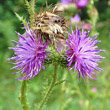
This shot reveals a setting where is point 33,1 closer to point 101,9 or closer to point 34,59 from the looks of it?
point 34,59

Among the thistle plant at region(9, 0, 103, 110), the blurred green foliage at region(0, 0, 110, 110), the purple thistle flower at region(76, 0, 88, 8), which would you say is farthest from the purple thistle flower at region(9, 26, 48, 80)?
the purple thistle flower at region(76, 0, 88, 8)

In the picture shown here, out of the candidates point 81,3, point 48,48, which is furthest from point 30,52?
point 81,3

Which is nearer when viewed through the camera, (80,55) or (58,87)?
(80,55)

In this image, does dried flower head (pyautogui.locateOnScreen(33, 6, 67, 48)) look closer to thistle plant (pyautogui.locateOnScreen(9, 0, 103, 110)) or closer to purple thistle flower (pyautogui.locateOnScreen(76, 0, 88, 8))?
thistle plant (pyautogui.locateOnScreen(9, 0, 103, 110))

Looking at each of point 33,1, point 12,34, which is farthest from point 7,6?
point 33,1

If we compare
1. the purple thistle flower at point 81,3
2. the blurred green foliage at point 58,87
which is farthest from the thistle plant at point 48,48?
Answer: the purple thistle flower at point 81,3

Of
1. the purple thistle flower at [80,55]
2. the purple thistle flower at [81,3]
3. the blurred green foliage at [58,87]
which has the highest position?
the purple thistle flower at [81,3]

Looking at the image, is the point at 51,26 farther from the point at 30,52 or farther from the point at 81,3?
the point at 81,3

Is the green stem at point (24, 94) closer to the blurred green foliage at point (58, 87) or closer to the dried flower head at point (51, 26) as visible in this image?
the blurred green foliage at point (58, 87)
